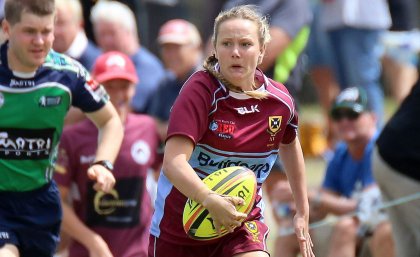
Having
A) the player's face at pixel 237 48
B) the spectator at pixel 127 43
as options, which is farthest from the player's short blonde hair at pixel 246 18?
the spectator at pixel 127 43

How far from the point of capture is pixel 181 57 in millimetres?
9398

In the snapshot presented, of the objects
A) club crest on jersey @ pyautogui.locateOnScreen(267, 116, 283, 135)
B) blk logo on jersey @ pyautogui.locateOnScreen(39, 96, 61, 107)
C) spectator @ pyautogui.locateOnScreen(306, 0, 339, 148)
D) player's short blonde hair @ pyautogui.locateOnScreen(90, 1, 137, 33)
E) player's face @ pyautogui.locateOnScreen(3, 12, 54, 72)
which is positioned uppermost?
player's face @ pyautogui.locateOnScreen(3, 12, 54, 72)

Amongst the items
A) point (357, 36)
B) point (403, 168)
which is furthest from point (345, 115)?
point (357, 36)

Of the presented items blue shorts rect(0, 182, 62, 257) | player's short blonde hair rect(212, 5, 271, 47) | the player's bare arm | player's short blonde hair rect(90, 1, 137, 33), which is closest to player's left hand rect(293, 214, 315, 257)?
player's short blonde hair rect(212, 5, 271, 47)

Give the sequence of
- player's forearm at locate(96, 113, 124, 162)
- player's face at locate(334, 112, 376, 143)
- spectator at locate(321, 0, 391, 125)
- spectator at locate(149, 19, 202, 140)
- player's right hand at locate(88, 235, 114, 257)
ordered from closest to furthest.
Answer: player's forearm at locate(96, 113, 124, 162) < player's right hand at locate(88, 235, 114, 257) < player's face at locate(334, 112, 376, 143) < spectator at locate(149, 19, 202, 140) < spectator at locate(321, 0, 391, 125)

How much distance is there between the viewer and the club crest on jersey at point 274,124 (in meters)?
5.64

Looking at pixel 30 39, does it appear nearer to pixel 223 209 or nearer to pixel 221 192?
pixel 221 192

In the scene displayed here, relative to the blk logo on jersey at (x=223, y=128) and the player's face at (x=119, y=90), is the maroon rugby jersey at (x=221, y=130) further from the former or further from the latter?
the player's face at (x=119, y=90)

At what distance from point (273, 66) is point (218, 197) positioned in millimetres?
3797

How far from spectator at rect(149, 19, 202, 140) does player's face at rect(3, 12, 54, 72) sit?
2692 millimetres

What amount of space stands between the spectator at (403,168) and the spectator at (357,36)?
212 cm

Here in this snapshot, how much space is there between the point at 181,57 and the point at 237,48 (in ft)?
13.0

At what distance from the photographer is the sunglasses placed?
8.38 m

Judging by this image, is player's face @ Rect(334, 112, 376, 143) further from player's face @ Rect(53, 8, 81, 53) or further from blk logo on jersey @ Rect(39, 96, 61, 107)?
blk logo on jersey @ Rect(39, 96, 61, 107)
